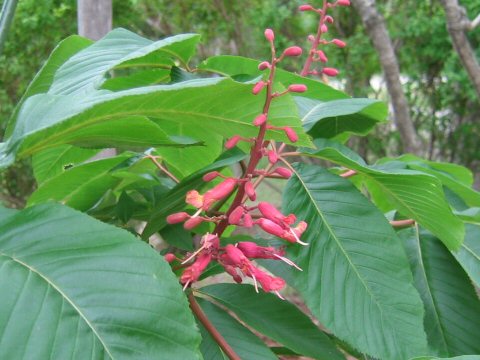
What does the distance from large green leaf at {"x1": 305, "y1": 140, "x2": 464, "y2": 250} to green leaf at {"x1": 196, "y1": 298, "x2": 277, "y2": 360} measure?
0.87 feet

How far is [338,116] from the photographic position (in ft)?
3.65

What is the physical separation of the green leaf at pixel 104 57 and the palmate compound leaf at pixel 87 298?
0.73 feet

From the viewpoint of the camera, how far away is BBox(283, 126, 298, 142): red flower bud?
74 cm

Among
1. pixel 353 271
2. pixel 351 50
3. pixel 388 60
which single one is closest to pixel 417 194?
pixel 353 271

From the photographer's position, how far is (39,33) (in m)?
4.97

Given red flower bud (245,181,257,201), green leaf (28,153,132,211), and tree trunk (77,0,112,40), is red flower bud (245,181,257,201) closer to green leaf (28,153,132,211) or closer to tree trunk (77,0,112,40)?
green leaf (28,153,132,211)

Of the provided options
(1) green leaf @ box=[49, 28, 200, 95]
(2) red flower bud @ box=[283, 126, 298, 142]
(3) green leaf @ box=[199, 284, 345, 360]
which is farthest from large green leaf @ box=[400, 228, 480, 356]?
(1) green leaf @ box=[49, 28, 200, 95]

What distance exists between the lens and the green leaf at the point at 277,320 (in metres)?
0.90

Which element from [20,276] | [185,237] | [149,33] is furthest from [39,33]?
[20,276]

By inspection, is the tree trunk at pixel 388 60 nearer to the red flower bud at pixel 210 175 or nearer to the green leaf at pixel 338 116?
the green leaf at pixel 338 116

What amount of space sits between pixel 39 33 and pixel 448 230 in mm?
4672

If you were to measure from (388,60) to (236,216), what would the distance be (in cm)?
293

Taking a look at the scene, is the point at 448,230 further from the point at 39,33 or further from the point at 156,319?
the point at 39,33

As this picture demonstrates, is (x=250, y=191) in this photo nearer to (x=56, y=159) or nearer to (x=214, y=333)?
(x=214, y=333)
